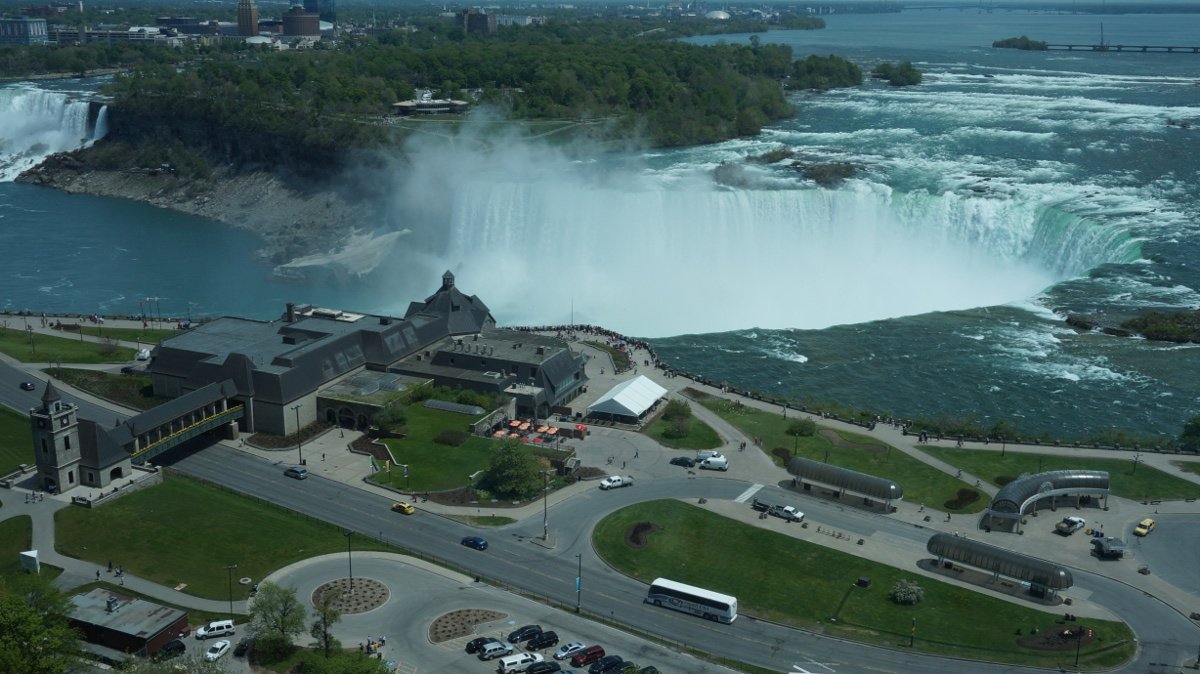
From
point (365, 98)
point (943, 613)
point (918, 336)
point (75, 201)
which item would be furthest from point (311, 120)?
point (943, 613)

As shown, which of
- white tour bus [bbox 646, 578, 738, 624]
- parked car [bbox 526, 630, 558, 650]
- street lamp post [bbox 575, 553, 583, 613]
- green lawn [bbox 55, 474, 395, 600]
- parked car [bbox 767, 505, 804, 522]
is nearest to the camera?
parked car [bbox 526, 630, 558, 650]

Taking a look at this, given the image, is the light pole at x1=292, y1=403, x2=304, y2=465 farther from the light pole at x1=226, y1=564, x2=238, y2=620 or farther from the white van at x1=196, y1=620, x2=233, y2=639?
the white van at x1=196, y1=620, x2=233, y2=639

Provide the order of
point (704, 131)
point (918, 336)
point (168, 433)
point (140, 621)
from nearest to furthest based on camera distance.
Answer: point (140, 621), point (168, 433), point (918, 336), point (704, 131)

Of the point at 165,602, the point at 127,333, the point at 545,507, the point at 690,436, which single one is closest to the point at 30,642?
the point at 165,602

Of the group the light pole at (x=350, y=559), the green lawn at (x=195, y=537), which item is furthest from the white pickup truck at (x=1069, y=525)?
the light pole at (x=350, y=559)

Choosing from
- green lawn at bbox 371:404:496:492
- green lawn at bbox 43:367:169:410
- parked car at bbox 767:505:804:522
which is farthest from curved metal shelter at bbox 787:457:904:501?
green lawn at bbox 43:367:169:410

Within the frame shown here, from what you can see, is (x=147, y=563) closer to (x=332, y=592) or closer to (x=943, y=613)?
(x=332, y=592)
